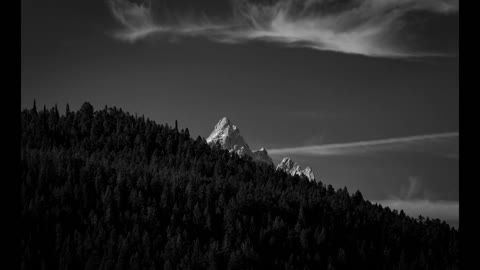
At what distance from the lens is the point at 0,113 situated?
14055 millimetres

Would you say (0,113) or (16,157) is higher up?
(0,113)

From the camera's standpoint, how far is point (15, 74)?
14227 mm

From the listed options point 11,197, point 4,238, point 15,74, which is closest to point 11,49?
point 15,74

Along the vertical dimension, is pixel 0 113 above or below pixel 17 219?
above
